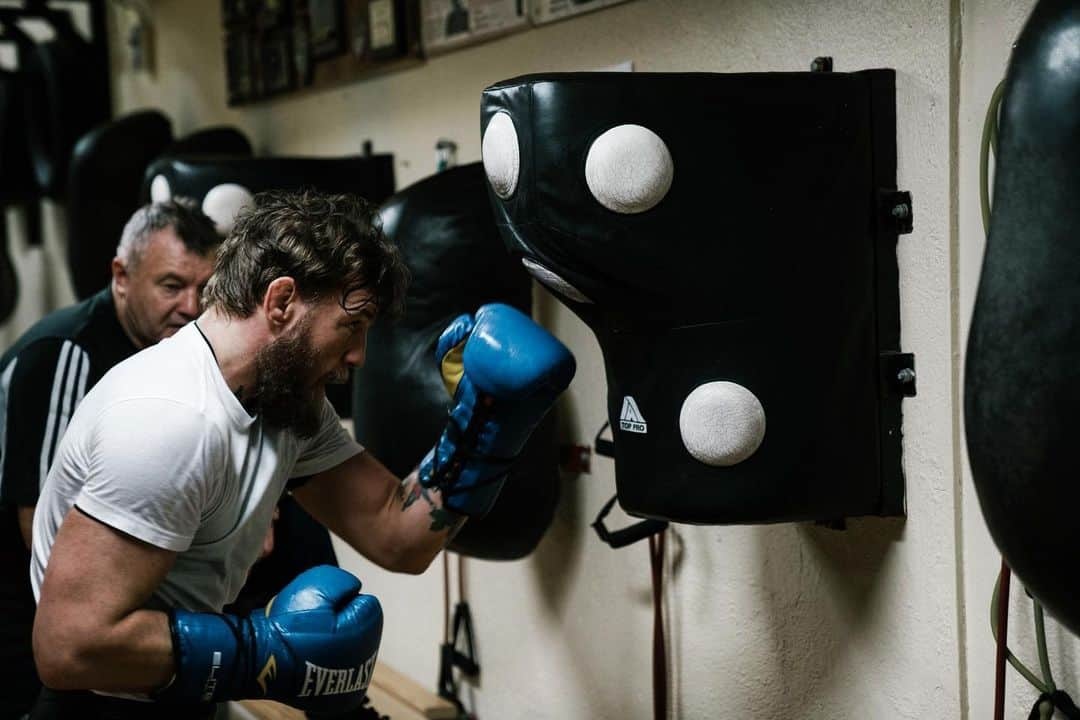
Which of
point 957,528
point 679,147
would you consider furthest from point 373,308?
point 957,528

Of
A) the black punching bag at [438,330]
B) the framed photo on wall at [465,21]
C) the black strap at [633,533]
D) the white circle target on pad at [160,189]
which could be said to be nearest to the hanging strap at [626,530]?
the black strap at [633,533]

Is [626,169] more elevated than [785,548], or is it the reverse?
[626,169]

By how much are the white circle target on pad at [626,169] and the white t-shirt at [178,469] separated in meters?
0.60

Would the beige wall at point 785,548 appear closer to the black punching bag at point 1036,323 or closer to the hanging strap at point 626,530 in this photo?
the hanging strap at point 626,530

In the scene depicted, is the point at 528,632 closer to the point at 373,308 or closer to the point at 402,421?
the point at 402,421

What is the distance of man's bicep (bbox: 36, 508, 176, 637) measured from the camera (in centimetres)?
156

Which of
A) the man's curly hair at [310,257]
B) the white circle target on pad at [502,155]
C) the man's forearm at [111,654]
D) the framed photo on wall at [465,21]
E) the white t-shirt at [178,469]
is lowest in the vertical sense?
the man's forearm at [111,654]

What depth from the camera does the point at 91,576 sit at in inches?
61.7

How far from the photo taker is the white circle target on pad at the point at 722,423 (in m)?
1.74

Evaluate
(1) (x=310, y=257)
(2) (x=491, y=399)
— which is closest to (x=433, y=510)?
(2) (x=491, y=399)

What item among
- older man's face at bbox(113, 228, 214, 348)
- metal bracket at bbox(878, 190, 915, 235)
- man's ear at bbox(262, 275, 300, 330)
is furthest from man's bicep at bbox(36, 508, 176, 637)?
metal bracket at bbox(878, 190, 915, 235)

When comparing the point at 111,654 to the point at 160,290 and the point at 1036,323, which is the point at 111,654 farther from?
the point at 1036,323

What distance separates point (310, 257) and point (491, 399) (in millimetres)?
353

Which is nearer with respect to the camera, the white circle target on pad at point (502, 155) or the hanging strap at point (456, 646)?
the white circle target on pad at point (502, 155)
